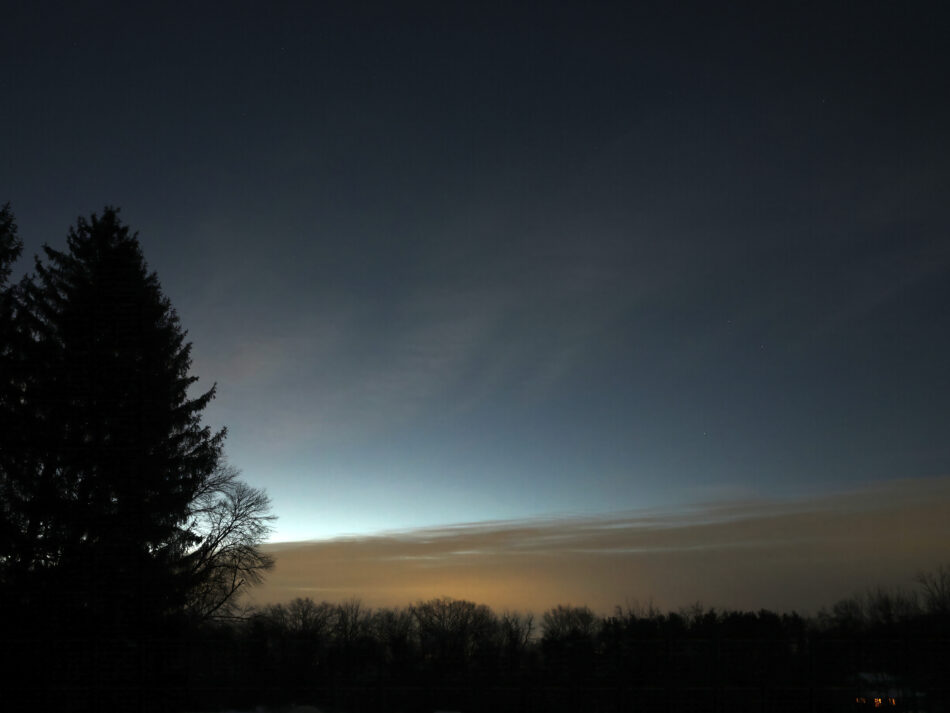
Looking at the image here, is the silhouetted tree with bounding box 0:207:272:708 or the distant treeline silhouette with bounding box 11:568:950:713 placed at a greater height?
the silhouetted tree with bounding box 0:207:272:708

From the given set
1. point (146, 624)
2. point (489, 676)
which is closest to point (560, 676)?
point (489, 676)

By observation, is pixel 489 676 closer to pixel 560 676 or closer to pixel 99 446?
pixel 560 676

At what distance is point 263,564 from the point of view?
30.7m

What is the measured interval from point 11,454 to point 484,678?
1310 cm

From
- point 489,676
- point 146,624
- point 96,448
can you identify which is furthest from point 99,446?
point 489,676

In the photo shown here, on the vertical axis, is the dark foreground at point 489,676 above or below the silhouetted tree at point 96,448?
below

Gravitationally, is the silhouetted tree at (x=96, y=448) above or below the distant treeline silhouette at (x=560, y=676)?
above

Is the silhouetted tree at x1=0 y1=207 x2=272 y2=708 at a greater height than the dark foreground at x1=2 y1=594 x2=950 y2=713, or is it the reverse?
the silhouetted tree at x1=0 y1=207 x2=272 y2=708

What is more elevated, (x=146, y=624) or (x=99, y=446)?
(x=99, y=446)

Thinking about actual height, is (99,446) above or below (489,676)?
above

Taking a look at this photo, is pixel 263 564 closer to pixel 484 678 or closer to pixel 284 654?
pixel 284 654

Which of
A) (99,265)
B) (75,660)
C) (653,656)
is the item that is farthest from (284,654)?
(99,265)

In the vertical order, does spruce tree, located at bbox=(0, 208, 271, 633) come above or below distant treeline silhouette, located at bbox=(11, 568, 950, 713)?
above

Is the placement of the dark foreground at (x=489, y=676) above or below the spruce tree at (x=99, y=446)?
below
